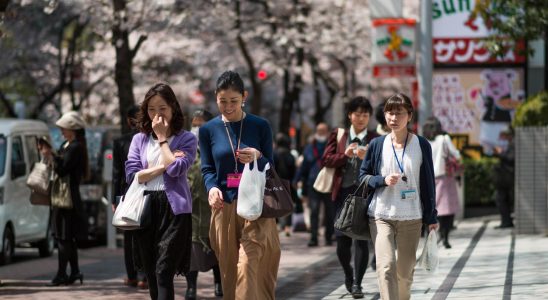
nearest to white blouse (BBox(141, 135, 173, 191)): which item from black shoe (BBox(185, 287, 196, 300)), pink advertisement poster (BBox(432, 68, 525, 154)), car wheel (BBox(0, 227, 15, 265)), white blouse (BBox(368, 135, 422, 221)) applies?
white blouse (BBox(368, 135, 422, 221))

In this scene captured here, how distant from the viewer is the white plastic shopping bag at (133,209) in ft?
26.9

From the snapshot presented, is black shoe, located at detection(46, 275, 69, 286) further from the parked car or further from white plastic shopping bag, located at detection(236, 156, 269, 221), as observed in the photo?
the parked car

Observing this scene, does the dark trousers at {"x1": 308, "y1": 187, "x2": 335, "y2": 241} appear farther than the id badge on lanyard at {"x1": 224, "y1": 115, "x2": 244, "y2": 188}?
Yes

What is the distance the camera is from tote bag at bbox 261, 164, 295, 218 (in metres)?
8.07

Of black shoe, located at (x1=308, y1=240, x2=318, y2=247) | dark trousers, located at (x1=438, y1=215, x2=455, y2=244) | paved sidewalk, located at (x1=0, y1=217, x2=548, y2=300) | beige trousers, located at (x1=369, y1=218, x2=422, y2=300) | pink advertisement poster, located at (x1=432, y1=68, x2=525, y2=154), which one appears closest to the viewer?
beige trousers, located at (x1=369, y1=218, x2=422, y2=300)

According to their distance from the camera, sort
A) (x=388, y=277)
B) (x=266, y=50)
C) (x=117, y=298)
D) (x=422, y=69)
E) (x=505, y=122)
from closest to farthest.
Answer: (x=388, y=277), (x=117, y=298), (x=422, y=69), (x=505, y=122), (x=266, y=50)

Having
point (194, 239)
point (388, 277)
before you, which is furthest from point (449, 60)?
point (388, 277)

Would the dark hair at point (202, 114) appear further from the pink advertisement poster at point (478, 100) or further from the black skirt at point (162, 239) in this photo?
the pink advertisement poster at point (478, 100)

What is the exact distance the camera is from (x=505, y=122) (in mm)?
24375

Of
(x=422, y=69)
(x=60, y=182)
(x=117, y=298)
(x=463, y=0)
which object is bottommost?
(x=117, y=298)

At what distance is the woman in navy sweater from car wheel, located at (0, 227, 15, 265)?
759 cm

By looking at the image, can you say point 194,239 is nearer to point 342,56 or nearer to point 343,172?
point 343,172

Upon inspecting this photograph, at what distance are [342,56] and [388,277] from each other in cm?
2886

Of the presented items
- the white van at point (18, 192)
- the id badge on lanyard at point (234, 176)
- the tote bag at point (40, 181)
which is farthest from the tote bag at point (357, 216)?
the white van at point (18, 192)
